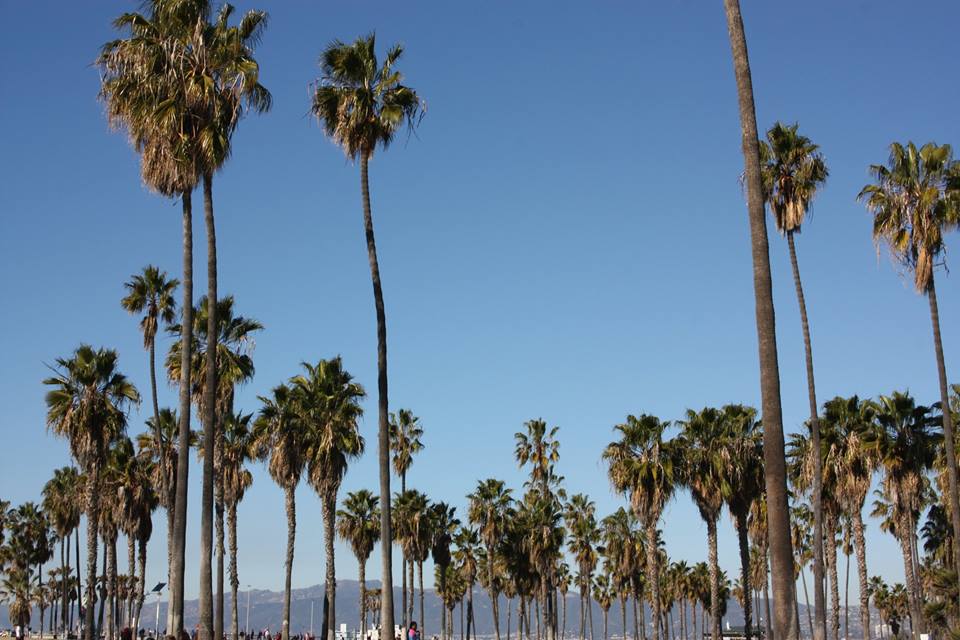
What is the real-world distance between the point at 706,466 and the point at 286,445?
73.5 ft

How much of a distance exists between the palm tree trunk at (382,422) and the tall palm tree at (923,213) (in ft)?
69.2

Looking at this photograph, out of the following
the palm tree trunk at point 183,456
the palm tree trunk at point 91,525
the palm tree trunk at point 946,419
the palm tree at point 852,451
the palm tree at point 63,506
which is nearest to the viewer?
the palm tree trunk at point 183,456

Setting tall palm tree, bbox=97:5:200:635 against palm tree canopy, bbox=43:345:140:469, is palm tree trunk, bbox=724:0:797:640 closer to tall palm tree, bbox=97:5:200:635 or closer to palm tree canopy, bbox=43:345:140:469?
tall palm tree, bbox=97:5:200:635

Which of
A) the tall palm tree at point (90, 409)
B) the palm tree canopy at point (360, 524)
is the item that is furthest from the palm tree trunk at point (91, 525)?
the palm tree canopy at point (360, 524)

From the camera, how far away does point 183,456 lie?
27.2 meters

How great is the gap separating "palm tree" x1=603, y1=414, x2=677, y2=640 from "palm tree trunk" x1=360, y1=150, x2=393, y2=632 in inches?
1233

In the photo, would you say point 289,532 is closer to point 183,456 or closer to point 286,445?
point 286,445

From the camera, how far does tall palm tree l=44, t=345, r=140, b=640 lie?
159ft

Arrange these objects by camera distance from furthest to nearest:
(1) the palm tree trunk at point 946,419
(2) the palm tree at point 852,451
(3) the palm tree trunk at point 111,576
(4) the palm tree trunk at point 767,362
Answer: (3) the palm tree trunk at point 111,576 < (2) the palm tree at point 852,451 < (1) the palm tree trunk at point 946,419 < (4) the palm tree trunk at point 767,362

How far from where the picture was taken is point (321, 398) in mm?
51750

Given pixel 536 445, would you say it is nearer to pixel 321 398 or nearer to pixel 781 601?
pixel 321 398

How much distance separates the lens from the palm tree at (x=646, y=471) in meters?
58.9

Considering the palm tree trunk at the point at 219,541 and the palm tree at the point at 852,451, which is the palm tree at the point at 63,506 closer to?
the palm tree trunk at the point at 219,541

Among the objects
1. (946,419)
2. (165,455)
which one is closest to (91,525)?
(165,455)
